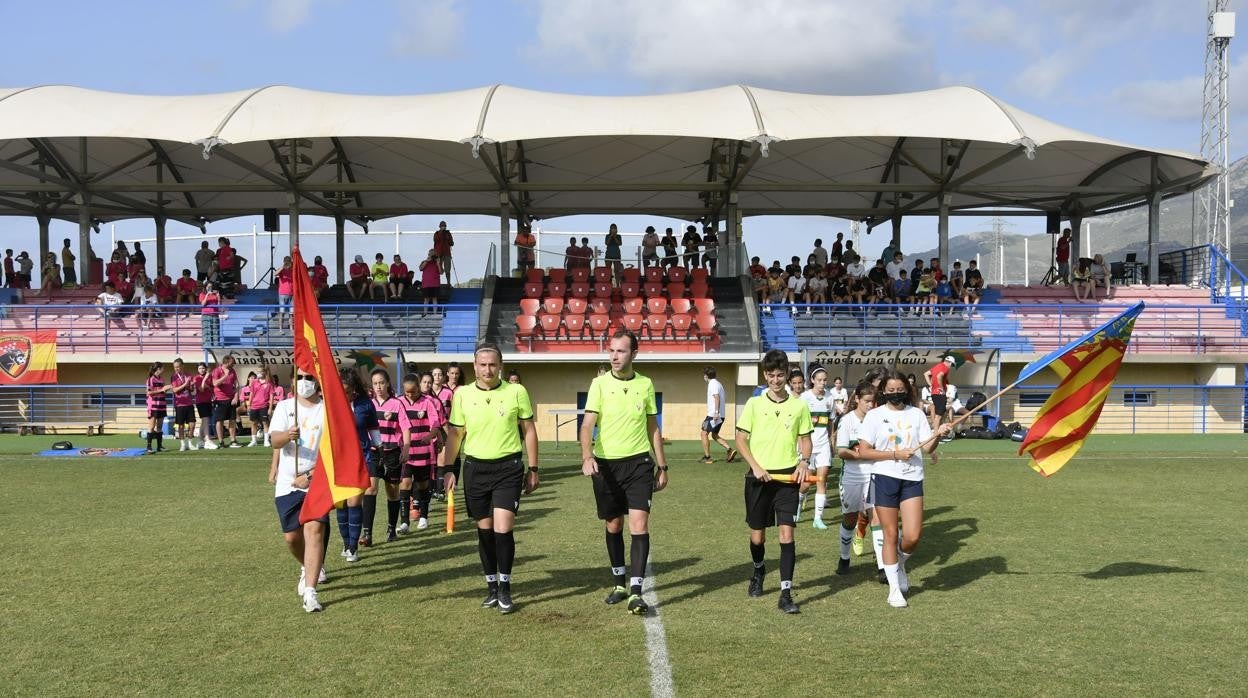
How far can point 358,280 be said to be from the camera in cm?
2961

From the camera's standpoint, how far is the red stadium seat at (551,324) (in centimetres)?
2514

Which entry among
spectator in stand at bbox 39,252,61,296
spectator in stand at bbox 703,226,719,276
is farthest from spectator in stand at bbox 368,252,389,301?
spectator in stand at bbox 39,252,61,296

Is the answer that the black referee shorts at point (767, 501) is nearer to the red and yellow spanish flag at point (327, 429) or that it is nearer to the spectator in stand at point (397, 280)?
the red and yellow spanish flag at point (327, 429)

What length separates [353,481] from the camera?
7293mm

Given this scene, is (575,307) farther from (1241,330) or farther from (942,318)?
(1241,330)

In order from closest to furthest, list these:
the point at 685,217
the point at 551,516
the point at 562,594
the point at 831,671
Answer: the point at 831,671
the point at 562,594
the point at 551,516
the point at 685,217

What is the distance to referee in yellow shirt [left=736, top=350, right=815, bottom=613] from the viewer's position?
7570 millimetres

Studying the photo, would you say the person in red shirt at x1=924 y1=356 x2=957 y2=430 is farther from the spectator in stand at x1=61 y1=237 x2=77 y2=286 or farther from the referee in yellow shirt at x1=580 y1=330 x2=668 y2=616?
the spectator in stand at x1=61 y1=237 x2=77 y2=286

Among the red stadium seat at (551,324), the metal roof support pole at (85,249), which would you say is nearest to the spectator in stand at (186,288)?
the metal roof support pole at (85,249)

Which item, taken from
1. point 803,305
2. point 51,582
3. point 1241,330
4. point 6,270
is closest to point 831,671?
point 51,582

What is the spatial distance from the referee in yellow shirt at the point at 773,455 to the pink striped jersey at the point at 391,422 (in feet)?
12.7

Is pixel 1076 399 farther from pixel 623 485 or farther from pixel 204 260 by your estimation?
pixel 204 260

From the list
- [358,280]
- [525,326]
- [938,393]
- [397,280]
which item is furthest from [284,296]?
[938,393]

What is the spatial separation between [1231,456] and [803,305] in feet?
31.0
